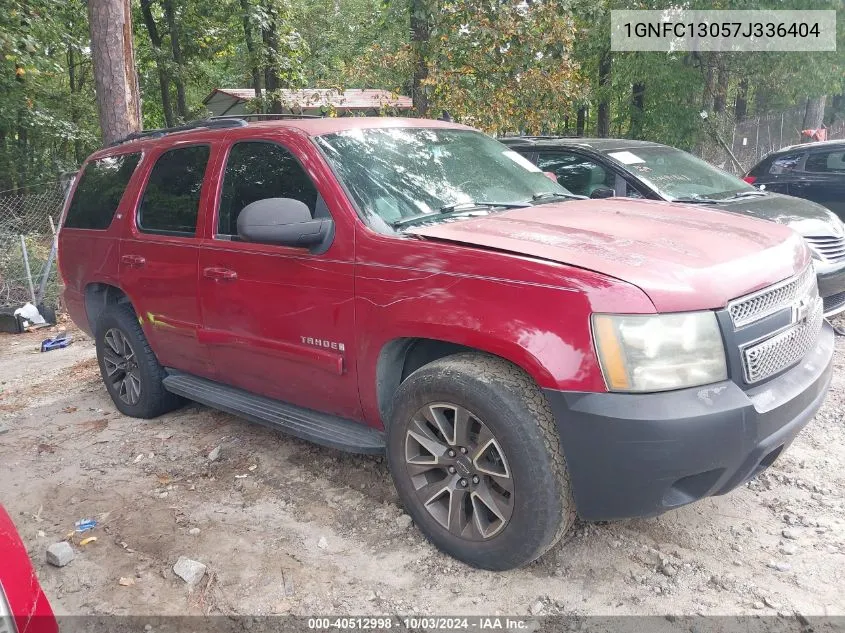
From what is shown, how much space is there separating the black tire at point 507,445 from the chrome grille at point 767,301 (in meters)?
0.78

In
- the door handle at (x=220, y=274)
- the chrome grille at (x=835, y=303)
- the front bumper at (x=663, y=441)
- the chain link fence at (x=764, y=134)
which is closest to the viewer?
the front bumper at (x=663, y=441)

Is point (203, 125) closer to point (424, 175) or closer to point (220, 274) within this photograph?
point (220, 274)

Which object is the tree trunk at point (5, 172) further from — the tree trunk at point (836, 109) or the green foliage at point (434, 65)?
the tree trunk at point (836, 109)

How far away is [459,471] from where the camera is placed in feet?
9.37

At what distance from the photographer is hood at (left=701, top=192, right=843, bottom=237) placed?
5730 millimetres

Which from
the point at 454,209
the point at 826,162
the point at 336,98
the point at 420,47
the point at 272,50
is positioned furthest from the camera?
the point at 272,50

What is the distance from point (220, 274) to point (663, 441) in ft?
8.31

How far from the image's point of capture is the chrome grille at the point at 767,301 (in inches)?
99.7

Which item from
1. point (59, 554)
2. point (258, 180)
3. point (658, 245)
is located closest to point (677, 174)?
point (658, 245)

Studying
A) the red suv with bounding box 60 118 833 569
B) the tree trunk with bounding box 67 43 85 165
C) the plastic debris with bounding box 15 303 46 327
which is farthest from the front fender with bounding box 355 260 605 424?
the tree trunk with bounding box 67 43 85 165

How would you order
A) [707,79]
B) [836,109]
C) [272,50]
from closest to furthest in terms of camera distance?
[707,79] < [272,50] < [836,109]

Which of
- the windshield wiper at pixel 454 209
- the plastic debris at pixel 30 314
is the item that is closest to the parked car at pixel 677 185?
the windshield wiper at pixel 454 209

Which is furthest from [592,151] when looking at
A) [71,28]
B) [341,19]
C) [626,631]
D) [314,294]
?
[341,19]

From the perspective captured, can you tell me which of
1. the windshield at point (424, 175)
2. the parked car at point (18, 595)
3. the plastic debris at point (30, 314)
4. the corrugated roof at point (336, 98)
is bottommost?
the plastic debris at point (30, 314)
